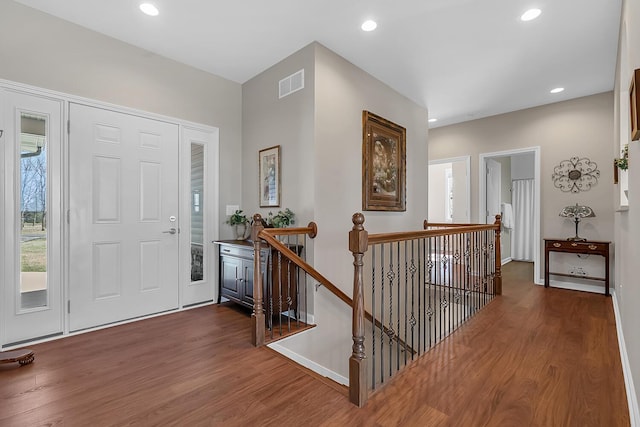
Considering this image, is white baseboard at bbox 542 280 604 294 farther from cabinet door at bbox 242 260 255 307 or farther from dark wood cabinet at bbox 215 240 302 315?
cabinet door at bbox 242 260 255 307

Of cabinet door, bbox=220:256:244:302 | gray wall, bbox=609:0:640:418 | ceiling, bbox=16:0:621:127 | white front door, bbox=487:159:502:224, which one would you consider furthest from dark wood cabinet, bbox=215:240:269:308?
white front door, bbox=487:159:502:224

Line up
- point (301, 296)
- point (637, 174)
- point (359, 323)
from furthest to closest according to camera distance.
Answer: point (301, 296)
point (359, 323)
point (637, 174)

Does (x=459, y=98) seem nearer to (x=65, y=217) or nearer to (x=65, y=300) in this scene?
(x=65, y=217)

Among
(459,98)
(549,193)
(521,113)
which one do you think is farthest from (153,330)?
(521,113)

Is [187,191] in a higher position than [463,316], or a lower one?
higher

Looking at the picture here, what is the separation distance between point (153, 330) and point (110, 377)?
2.68 feet

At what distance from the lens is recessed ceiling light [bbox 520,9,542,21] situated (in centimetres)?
262

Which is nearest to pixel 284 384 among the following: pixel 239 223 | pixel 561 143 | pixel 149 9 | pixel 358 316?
pixel 358 316

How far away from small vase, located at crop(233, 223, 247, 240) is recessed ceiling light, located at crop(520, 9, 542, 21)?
358 centimetres

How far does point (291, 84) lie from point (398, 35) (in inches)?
46.5

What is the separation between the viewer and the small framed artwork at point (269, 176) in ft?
11.0

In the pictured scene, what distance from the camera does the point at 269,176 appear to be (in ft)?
11.4

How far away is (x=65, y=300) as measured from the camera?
269 centimetres

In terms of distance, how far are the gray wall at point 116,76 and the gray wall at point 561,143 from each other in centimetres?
431
